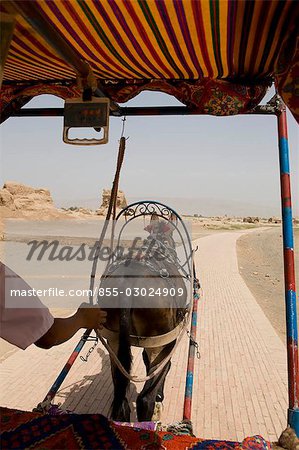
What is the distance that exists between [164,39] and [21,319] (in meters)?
1.74

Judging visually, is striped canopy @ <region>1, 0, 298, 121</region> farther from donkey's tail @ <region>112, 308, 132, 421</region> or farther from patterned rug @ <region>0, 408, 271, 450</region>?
donkey's tail @ <region>112, 308, 132, 421</region>

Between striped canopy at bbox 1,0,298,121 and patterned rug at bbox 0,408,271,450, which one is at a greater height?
striped canopy at bbox 1,0,298,121

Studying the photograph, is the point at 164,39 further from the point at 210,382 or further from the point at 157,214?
the point at 210,382

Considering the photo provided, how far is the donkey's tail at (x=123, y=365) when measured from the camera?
3.22 m

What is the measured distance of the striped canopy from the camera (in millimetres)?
1814

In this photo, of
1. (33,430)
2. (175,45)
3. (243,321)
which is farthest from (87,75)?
(243,321)

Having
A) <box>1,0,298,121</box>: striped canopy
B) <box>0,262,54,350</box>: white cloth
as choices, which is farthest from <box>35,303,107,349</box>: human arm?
<box>1,0,298,121</box>: striped canopy

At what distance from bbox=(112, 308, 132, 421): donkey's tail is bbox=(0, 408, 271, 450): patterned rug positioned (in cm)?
143

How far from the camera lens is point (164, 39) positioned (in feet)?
7.25

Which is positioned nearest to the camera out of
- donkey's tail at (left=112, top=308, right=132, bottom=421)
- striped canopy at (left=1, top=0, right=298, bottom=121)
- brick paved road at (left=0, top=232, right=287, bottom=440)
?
striped canopy at (left=1, top=0, right=298, bottom=121)

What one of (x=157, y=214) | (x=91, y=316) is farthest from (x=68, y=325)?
(x=157, y=214)

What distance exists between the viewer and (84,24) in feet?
6.73

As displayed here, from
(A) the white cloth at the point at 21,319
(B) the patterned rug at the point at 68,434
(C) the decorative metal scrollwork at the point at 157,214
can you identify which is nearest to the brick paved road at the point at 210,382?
(C) the decorative metal scrollwork at the point at 157,214

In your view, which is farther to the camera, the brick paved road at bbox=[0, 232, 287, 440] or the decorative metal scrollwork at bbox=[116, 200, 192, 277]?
the brick paved road at bbox=[0, 232, 287, 440]
